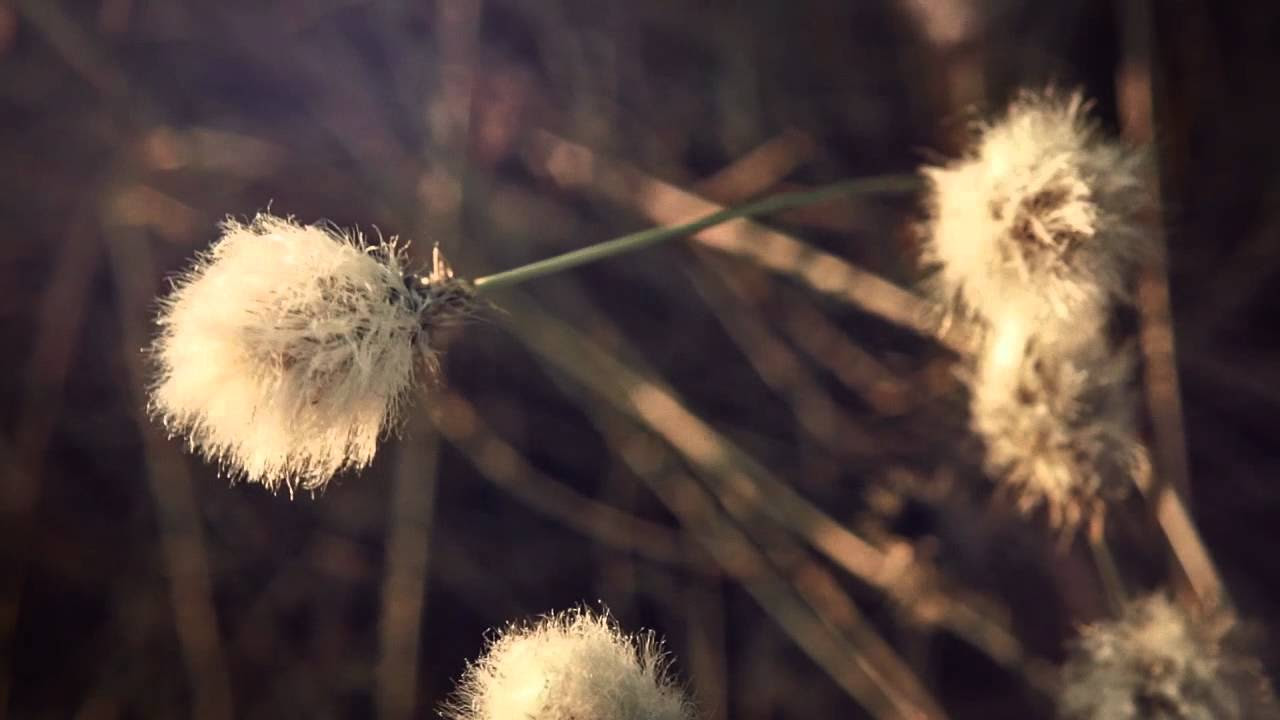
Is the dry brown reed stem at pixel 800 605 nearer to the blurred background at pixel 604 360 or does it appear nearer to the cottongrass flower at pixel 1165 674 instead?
the blurred background at pixel 604 360

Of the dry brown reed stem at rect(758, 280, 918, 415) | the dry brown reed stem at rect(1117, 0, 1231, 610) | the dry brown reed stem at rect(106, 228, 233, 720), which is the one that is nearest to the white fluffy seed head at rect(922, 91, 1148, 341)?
the dry brown reed stem at rect(1117, 0, 1231, 610)

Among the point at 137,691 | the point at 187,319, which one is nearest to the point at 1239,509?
the point at 187,319

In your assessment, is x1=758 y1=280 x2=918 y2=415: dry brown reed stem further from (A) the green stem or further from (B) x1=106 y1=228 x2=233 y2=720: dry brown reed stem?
(B) x1=106 y1=228 x2=233 y2=720: dry brown reed stem

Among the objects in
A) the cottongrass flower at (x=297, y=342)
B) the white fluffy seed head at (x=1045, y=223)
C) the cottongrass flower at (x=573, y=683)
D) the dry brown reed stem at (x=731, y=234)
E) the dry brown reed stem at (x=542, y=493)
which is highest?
the dry brown reed stem at (x=731, y=234)

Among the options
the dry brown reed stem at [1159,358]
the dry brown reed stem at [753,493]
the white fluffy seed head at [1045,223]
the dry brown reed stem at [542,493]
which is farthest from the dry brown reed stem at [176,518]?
the dry brown reed stem at [1159,358]

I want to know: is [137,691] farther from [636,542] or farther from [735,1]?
[735,1]

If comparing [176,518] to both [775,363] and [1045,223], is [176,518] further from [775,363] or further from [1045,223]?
[1045,223]

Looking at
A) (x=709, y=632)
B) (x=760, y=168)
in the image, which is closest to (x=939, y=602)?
(x=709, y=632)
